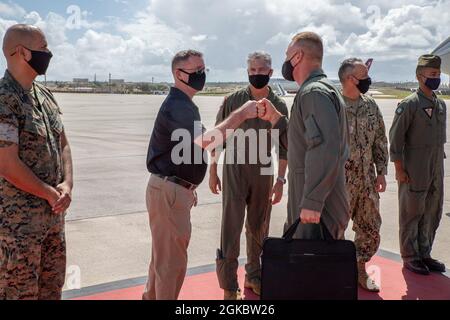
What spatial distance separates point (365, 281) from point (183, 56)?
8.10 ft

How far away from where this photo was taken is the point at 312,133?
2.74 m

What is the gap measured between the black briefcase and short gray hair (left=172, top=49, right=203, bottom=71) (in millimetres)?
1387

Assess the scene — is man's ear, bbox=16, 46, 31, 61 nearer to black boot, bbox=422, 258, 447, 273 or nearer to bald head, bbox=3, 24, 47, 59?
bald head, bbox=3, 24, 47, 59

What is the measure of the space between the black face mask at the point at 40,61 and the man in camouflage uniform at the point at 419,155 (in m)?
3.20

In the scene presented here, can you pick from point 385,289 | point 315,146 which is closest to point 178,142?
point 315,146

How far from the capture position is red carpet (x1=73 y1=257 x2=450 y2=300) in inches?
157

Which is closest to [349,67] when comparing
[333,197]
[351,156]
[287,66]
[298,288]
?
[351,156]

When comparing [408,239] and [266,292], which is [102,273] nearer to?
[266,292]

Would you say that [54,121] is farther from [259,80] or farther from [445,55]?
[445,55]

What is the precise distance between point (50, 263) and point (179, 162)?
102cm

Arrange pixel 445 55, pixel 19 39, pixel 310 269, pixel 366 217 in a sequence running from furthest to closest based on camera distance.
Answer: pixel 445 55 → pixel 366 217 → pixel 19 39 → pixel 310 269

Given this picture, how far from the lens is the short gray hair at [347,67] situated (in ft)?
13.4

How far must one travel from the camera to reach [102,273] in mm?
4473

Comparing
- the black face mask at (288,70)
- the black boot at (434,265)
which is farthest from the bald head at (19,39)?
the black boot at (434,265)
